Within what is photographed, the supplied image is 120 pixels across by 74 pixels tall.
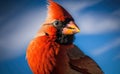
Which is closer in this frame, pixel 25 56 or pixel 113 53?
pixel 25 56

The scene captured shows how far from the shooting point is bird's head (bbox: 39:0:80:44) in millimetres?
1921

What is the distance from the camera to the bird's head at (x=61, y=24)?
6.30ft

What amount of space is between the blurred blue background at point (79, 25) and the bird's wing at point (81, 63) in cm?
10

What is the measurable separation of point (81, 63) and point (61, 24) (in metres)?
0.29

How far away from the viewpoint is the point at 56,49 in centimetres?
189

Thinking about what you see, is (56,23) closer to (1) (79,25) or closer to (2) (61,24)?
(2) (61,24)

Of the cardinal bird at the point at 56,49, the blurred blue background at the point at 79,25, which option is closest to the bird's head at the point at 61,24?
the cardinal bird at the point at 56,49

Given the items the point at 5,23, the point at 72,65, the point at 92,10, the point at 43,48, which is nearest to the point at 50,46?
the point at 43,48

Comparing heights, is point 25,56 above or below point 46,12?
below

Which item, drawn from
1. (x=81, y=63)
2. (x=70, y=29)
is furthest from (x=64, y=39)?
(x=81, y=63)

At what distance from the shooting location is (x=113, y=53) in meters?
2.31

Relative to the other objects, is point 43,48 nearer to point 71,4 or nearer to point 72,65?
point 72,65

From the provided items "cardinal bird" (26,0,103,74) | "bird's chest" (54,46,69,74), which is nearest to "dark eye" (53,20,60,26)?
"cardinal bird" (26,0,103,74)

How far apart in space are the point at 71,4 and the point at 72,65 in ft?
1.60
